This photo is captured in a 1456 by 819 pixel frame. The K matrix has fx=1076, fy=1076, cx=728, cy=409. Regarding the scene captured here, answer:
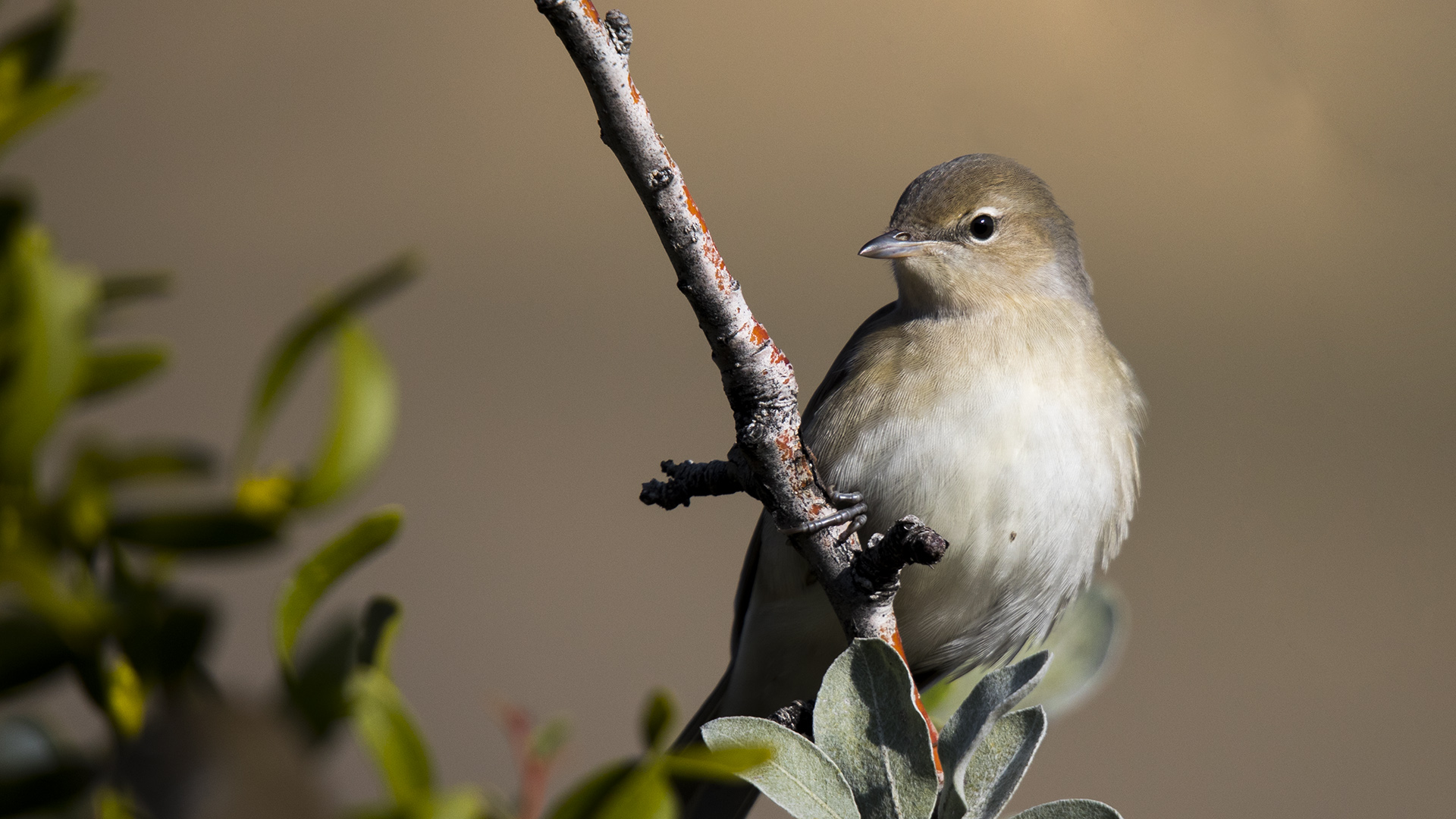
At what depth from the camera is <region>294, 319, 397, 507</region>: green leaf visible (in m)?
0.28

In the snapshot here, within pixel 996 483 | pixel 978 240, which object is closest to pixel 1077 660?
pixel 996 483

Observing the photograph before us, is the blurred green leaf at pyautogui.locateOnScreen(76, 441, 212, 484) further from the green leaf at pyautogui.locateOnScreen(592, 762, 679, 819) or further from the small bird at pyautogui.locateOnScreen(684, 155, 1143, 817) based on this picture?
the small bird at pyautogui.locateOnScreen(684, 155, 1143, 817)

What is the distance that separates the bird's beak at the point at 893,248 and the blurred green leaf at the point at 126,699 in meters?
1.50

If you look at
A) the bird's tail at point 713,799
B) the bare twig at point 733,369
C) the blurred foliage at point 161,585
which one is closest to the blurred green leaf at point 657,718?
the blurred foliage at point 161,585

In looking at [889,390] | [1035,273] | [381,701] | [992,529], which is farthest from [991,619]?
[381,701]

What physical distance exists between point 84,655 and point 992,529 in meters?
1.34

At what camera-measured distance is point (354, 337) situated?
0.28 m

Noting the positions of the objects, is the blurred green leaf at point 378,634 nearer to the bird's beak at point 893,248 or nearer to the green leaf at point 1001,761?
the green leaf at point 1001,761

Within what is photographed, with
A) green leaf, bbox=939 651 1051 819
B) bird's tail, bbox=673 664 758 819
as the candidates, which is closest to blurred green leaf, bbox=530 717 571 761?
green leaf, bbox=939 651 1051 819

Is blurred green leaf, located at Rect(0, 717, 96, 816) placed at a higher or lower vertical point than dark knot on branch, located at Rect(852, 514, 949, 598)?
lower

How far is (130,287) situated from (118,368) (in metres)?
0.02

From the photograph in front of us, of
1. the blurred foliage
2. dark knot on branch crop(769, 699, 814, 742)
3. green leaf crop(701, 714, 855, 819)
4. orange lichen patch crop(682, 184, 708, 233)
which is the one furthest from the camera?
dark knot on branch crop(769, 699, 814, 742)

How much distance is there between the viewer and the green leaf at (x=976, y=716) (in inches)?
25.4

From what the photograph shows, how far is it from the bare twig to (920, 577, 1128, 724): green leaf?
159 millimetres
